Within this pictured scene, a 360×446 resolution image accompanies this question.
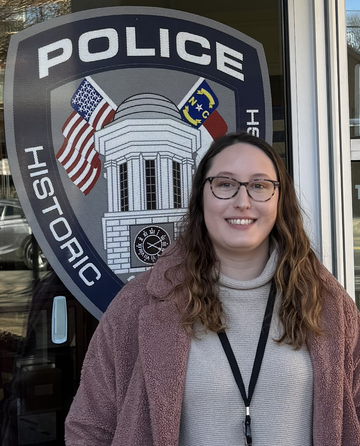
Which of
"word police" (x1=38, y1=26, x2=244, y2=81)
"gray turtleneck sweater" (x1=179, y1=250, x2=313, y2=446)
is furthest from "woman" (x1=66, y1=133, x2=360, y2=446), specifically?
"word police" (x1=38, y1=26, x2=244, y2=81)

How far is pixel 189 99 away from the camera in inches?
88.3

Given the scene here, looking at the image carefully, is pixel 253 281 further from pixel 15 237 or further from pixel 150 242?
pixel 15 237

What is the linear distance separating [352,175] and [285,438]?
1.18 meters

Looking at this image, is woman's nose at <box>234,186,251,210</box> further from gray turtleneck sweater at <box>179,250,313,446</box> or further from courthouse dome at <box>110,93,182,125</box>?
courthouse dome at <box>110,93,182,125</box>

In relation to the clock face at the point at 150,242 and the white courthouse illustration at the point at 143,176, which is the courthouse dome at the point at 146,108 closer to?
the white courthouse illustration at the point at 143,176

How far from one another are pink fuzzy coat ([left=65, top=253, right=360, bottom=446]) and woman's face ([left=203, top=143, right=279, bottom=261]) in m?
0.19

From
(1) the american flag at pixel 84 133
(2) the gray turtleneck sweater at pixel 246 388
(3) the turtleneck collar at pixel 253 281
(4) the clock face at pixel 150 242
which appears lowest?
(2) the gray turtleneck sweater at pixel 246 388

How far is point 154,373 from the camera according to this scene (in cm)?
149

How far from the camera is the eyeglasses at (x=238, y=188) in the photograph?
154 cm

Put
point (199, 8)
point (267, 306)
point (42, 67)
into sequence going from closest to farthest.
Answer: point (267, 306)
point (42, 67)
point (199, 8)

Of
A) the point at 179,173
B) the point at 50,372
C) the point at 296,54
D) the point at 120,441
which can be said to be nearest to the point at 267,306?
the point at 120,441

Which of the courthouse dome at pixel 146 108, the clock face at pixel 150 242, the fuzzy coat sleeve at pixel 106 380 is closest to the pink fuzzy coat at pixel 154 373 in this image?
the fuzzy coat sleeve at pixel 106 380

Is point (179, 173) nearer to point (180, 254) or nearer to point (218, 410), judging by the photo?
point (180, 254)

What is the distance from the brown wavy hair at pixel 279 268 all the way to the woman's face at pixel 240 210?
3cm
